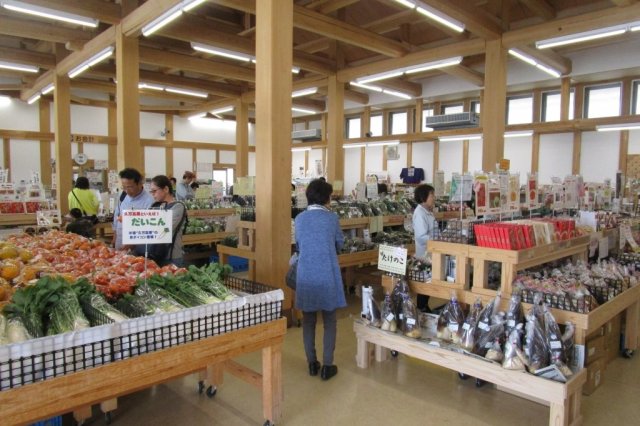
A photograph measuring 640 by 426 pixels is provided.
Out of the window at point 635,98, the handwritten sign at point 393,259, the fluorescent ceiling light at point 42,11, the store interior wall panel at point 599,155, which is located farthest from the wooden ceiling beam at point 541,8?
the fluorescent ceiling light at point 42,11

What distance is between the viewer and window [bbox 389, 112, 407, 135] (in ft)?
52.9

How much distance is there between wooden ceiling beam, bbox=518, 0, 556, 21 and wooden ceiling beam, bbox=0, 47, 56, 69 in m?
9.86

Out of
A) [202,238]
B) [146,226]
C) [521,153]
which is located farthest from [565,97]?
[146,226]

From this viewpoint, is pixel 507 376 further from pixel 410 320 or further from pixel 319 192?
pixel 319 192

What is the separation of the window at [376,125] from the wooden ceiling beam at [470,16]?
8.91 metres

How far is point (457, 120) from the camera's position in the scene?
11938mm

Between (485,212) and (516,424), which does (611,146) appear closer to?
(485,212)

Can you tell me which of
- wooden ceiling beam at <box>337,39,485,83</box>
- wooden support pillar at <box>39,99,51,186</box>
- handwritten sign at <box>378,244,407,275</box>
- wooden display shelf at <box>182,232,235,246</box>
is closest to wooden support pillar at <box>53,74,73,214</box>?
wooden display shelf at <box>182,232,235,246</box>

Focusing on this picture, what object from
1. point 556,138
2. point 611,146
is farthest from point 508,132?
point 611,146

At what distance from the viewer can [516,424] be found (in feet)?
10.3

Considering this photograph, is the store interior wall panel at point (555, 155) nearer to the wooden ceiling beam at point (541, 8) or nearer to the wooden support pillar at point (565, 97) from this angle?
the wooden support pillar at point (565, 97)

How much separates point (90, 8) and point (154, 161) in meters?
11.1

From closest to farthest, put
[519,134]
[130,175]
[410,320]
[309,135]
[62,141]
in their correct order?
[410,320], [130,175], [62,141], [519,134], [309,135]

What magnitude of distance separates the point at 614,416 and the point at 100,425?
3578 millimetres
